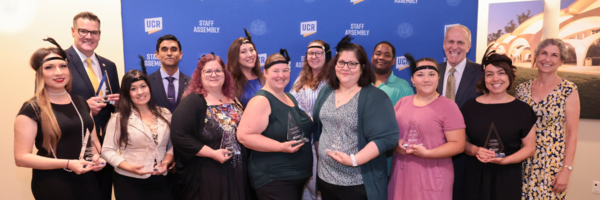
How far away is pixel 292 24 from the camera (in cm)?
407

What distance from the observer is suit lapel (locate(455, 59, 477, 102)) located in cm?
309

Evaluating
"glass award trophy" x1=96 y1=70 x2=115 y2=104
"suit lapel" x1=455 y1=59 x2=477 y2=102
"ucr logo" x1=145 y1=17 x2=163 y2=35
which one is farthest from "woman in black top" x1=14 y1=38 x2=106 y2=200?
"suit lapel" x1=455 y1=59 x2=477 y2=102

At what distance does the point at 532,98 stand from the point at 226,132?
2.56 meters

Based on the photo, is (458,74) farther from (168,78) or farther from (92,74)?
(92,74)

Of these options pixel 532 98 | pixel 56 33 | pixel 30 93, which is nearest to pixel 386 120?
pixel 532 98

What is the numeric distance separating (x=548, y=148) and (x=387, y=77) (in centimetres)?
151

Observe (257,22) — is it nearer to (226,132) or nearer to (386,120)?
(226,132)

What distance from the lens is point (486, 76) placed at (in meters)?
2.53

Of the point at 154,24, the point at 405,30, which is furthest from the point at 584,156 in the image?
the point at 154,24

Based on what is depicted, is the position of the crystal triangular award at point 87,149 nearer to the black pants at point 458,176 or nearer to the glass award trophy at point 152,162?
the glass award trophy at point 152,162

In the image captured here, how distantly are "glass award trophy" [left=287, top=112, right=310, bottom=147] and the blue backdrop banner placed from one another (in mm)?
1994

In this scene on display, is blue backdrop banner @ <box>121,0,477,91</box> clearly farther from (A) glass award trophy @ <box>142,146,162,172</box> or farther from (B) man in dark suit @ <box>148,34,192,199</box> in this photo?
(A) glass award trophy @ <box>142,146,162,172</box>

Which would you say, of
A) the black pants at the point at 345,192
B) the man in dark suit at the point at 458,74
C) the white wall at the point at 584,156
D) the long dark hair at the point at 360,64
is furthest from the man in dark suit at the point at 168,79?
the white wall at the point at 584,156

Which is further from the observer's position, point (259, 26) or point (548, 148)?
point (259, 26)
